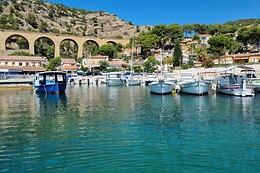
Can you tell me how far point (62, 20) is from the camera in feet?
447

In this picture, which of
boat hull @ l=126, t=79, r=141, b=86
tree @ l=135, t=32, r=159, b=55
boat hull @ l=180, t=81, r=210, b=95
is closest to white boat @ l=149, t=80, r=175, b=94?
boat hull @ l=180, t=81, r=210, b=95

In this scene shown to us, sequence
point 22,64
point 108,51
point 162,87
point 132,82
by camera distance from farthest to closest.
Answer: point 108,51 < point 22,64 < point 132,82 < point 162,87

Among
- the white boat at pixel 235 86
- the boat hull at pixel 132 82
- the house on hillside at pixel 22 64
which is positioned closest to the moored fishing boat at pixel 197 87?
the white boat at pixel 235 86

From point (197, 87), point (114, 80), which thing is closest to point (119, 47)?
point (114, 80)

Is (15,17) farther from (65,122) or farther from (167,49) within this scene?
(65,122)

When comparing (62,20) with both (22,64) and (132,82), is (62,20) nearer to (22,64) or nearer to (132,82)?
(22,64)

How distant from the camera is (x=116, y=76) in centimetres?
4828

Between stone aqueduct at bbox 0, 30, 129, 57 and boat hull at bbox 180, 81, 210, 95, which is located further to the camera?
stone aqueduct at bbox 0, 30, 129, 57

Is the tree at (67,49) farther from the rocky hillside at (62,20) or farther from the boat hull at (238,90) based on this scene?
the boat hull at (238,90)

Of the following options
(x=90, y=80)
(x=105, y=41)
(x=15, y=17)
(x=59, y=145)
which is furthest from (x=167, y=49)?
(x=59, y=145)

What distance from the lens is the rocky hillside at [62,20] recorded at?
11319 centimetres

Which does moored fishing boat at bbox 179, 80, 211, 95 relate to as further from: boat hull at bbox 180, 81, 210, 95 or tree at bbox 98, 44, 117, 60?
tree at bbox 98, 44, 117, 60

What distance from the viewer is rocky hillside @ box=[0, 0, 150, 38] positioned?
371ft

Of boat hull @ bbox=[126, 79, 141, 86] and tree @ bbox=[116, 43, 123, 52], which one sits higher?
tree @ bbox=[116, 43, 123, 52]
